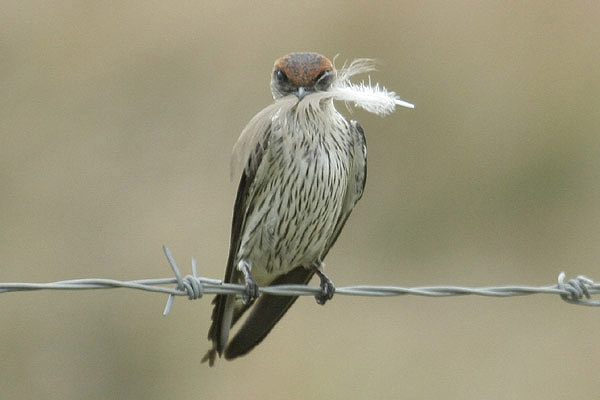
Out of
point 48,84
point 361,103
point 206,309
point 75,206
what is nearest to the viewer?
point 361,103

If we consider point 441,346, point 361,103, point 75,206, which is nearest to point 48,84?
point 75,206

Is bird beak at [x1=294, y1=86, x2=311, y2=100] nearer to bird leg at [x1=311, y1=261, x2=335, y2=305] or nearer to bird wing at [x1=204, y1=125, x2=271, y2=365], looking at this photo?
bird wing at [x1=204, y1=125, x2=271, y2=365]

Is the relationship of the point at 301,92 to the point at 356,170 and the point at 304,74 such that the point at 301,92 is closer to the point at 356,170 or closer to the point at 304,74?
the point at 304,74

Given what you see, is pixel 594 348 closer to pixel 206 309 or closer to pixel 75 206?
pixel 206 309

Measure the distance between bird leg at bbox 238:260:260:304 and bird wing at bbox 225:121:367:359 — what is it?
121 millimetres

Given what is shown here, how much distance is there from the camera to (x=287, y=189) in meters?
6.05

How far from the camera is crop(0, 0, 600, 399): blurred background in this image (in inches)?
335

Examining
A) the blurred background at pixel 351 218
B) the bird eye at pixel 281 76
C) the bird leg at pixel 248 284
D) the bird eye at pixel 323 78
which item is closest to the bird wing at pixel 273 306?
the bird leg at pixel 248 284

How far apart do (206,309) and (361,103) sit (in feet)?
11.8

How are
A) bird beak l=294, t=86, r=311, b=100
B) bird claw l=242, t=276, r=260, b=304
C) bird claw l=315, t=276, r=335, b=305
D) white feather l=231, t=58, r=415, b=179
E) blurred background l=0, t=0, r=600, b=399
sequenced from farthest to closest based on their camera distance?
blurred background l=0, t=0, r=600, b=399 < bird claw l=315, t=276, r=335, b=305 < bird beak l=294, t=86, r=311, b=100 < bird claw l=242, t=276, r=260, b=304 < white feather l=231, t=58, r=415, b=179

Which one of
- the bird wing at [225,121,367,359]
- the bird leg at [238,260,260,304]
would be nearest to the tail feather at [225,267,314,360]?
the bird wing at [225,121,367,359]

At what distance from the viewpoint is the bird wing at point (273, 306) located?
6.20m

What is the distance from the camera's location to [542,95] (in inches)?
414

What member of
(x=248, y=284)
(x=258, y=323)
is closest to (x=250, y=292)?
(x=248, y=284)
